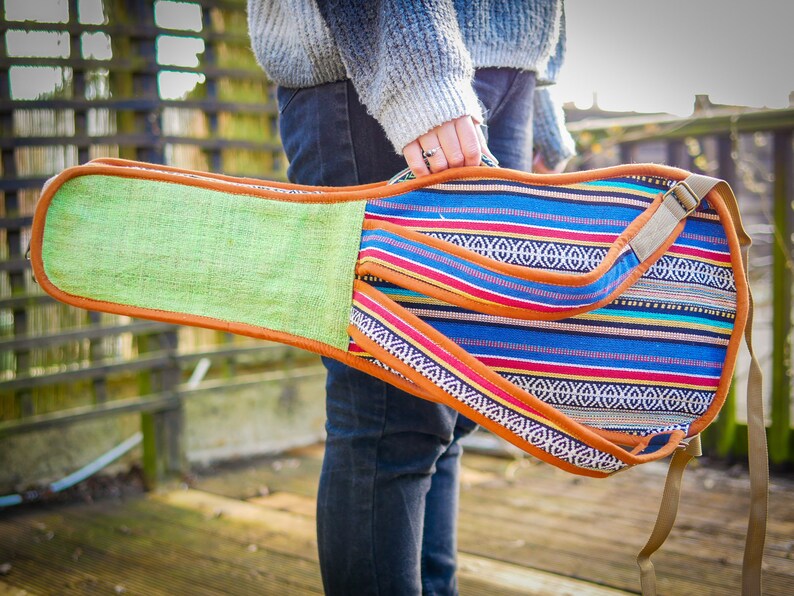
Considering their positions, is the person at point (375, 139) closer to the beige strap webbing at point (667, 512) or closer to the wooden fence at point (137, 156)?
the beige strap webbing at point (667, 512)

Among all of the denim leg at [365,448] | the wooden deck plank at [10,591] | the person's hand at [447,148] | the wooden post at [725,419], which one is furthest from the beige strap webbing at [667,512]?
the wooden post at [725,419]

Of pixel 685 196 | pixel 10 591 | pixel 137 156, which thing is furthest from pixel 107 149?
pixel 685 196

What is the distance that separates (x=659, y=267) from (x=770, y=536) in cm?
109

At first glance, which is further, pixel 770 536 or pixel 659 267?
pixel 770 536

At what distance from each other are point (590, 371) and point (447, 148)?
298 mm

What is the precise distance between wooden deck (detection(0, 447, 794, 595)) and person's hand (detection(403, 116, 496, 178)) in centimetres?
91

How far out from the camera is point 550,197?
0.80 m

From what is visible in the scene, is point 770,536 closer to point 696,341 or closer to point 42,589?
point 696,341

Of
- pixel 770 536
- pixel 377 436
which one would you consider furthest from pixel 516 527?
pixel 377 436

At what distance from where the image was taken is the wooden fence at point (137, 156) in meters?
1.92

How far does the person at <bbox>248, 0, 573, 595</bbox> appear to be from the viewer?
779 millimetres

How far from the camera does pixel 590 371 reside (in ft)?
2.58

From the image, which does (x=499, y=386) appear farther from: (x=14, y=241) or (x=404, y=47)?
(x=14, y=241)

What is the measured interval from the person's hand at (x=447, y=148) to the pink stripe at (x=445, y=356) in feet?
0.56
